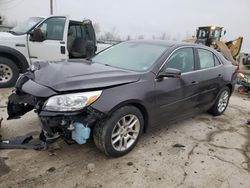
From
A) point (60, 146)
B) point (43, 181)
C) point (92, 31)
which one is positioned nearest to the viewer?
point (43, 181)

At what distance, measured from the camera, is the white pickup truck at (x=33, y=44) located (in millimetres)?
6171

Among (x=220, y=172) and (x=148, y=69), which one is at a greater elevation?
(x=148, y=69)

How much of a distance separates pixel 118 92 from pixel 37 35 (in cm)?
395

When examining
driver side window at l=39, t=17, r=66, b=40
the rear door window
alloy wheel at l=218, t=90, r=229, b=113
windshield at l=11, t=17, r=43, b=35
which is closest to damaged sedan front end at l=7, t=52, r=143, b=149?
the rear door window

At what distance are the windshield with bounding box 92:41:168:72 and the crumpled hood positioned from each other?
0.28m

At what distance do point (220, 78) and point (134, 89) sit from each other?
96.8 inches

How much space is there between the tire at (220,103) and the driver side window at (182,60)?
4.10ft

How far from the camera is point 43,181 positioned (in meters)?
2.79

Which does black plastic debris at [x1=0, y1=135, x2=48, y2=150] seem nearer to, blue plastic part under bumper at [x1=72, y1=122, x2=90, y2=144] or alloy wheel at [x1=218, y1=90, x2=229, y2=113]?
blue plastic part under bumper at [x1=72, y1=122, x2=90, y2=144]

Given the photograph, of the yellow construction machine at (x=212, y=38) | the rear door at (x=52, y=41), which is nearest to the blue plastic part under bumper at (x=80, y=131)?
the rear door at (x=52, y=41)

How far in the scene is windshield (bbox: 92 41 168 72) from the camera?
3.76m


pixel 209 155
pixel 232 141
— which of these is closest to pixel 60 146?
pixel 209 155

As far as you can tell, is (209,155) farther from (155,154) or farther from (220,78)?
(220,78)

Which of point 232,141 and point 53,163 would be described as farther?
point 232,141
